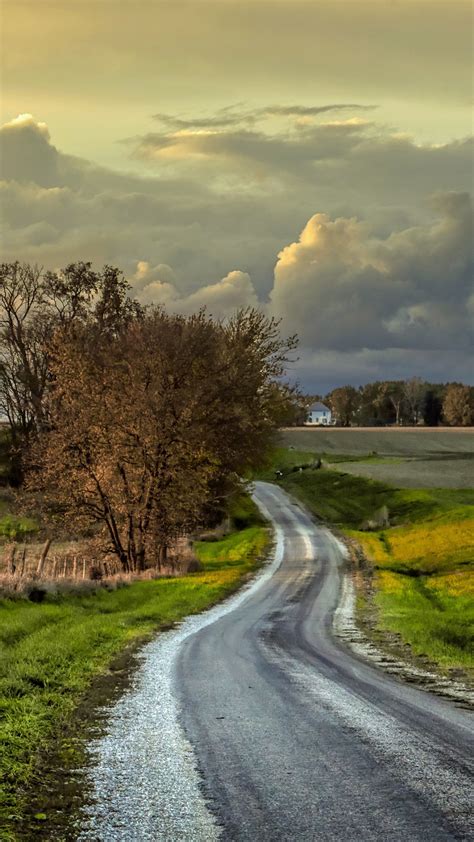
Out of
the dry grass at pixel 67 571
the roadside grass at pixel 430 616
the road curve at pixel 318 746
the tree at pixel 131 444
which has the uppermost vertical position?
the tree at pixel 131 444

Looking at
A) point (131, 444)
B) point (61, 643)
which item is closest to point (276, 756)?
point (61, 643)

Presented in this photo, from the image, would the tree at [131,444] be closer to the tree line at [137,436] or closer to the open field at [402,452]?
the tree line at [137,436]

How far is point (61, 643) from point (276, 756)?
32.1 feet

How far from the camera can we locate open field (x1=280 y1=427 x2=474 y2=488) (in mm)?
93000

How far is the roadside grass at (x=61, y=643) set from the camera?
9.69 meters

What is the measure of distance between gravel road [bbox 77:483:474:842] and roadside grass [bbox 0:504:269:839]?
32.7 inches

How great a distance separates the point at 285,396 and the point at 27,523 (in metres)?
22.8

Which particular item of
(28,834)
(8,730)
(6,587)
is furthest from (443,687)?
(6,587)

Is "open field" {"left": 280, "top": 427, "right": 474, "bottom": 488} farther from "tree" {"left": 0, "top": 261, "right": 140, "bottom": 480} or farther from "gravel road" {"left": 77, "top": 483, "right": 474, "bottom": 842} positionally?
"gravel road" {"left": 77, "top": 483, "right": 474, "bottom": 842}

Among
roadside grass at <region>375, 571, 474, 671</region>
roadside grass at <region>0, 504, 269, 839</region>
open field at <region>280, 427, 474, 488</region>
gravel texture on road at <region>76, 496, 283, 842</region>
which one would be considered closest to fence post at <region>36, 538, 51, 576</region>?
roadside grass at <region>0, 504, 269, 839</region>

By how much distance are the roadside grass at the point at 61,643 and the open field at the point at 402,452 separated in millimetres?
46053

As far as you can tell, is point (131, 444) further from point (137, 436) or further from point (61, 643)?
point (61, 643)

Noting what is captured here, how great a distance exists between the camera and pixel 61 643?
59.7 ft

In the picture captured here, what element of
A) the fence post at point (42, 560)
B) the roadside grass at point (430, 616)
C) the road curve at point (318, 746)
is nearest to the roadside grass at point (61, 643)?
the road curve at point (318, 746)
